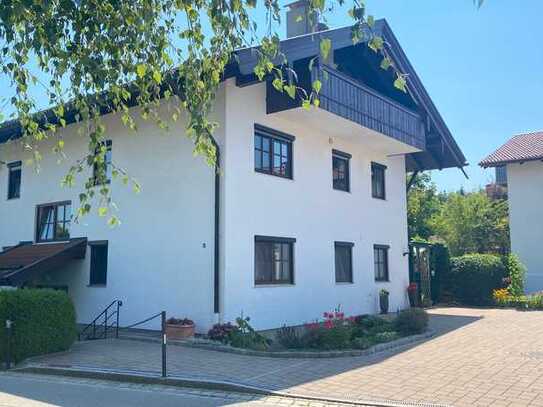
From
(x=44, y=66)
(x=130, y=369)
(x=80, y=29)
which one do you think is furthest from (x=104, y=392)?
(x=80, y=29)

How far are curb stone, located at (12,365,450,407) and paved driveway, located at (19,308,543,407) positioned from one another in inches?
7.3

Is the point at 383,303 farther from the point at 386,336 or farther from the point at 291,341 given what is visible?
the point at 291,341

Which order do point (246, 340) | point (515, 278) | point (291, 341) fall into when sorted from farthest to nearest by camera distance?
Answer: point (515, 278) → point (246, 340) → point (291, 341)

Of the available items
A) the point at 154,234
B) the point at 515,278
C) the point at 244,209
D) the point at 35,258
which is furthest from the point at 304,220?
the point at 515,278

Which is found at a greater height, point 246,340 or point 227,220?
point 227,220

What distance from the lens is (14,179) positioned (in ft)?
64.6

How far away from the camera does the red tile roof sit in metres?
29.0

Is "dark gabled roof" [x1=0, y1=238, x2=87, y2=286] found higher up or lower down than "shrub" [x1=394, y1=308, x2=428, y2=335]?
higher up

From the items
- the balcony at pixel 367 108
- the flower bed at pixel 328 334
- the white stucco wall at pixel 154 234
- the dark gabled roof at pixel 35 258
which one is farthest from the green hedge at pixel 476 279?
the dark gabled roof at pixel 35 258

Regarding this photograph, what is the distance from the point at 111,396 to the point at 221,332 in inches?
182

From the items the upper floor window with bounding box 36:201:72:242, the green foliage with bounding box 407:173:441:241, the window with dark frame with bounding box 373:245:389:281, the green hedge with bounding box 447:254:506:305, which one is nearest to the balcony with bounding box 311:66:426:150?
the window with dark frame with bounding box 373:245:389:281

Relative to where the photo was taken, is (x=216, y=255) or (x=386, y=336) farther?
(x=216, y=255)

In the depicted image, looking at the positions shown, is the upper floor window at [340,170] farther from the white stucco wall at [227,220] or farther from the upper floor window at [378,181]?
the upper floor window at [378,181]

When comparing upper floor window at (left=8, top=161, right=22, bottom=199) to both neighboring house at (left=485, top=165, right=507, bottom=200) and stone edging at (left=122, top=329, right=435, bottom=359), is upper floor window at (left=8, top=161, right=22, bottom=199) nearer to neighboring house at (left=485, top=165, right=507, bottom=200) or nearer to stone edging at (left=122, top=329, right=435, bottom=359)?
stone edging at (left=122, top=329, right=435, bottom=359)
